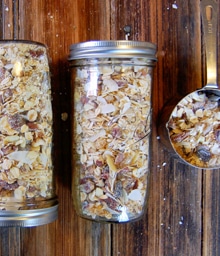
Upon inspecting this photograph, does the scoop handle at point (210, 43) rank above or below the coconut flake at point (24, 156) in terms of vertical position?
above

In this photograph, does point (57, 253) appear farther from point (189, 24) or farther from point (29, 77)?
point (189, 24)

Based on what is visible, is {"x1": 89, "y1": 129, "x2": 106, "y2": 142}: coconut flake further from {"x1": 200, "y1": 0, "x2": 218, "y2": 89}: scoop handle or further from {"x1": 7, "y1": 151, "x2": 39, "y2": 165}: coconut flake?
{"x1": 200, "y1": 0, "x2": 218, "y2": 89}: scoop handle

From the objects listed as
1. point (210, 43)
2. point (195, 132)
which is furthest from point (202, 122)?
point (210, 43)

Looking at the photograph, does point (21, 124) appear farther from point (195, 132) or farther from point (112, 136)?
point (195, 132)

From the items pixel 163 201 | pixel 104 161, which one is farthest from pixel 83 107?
pixel 163 201

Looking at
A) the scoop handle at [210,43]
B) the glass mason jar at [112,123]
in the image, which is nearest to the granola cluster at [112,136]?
the glass mason jar at [112,123]

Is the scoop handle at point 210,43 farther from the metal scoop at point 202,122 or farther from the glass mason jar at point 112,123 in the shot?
the glass mason jar at point 112,123

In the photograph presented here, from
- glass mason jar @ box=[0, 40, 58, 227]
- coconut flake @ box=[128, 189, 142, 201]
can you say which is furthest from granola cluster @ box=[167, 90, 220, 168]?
glass mason jar @ box=[0, 40, 58, 227]

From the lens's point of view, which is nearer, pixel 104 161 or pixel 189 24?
pixel 104 161
